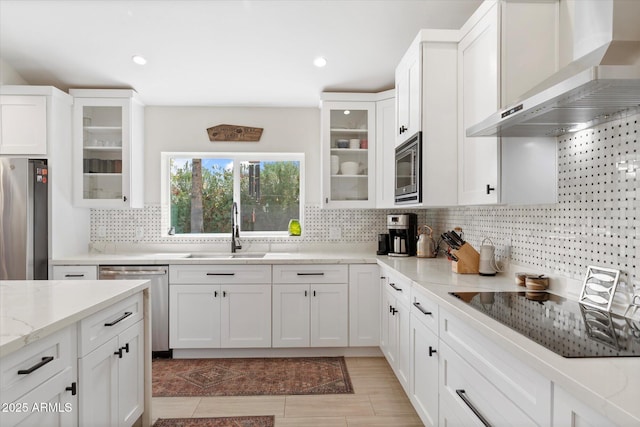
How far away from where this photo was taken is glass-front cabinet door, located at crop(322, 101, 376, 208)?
12.6 feet

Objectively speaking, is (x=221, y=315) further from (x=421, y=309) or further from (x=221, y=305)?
(x=421, y=309)

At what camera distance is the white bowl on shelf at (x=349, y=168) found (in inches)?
153

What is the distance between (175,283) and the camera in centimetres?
352

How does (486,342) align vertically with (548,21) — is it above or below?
below

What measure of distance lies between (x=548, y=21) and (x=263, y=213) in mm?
3070

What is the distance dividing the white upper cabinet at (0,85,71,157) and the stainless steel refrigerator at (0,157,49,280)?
0.17 metres

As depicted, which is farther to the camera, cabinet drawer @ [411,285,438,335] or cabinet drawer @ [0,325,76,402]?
cabinet drawer @ [411,285,438,335]

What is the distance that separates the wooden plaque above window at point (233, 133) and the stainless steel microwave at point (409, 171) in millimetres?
1692

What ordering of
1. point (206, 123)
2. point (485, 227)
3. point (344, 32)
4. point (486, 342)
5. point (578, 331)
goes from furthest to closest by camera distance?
point (206, 123), point (344, 32), point (485, 227), point (486, 342), point (578, 331)

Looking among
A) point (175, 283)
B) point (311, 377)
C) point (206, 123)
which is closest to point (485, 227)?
point (311, 377)

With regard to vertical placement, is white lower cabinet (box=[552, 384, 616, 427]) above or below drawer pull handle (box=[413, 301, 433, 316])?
above

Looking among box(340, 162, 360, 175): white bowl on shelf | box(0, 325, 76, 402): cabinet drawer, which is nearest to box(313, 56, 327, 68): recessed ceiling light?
box(340, 162, 360, 175): white bowl on shelf

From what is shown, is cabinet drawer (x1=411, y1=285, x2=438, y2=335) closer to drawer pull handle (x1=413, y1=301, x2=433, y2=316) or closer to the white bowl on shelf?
drawer pull handle (x1=413, y1=301, x2=433, y2=316)

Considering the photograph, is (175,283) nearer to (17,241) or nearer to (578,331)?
(17,241)
